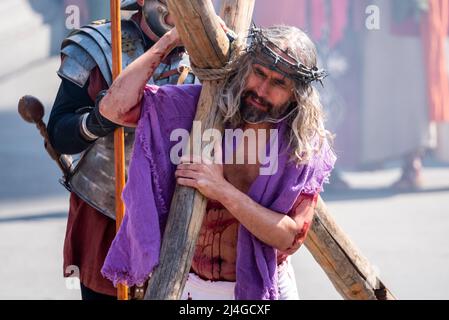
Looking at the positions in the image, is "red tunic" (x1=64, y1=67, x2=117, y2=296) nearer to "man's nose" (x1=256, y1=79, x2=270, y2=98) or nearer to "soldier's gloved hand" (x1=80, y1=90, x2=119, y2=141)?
"soldier's gloved hand" (x1=80, y1=90, x2=119, y2=141)

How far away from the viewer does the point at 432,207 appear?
1021 centimetres

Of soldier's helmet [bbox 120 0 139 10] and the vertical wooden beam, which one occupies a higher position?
soldier's helmet [bbox 120 0 139 10]

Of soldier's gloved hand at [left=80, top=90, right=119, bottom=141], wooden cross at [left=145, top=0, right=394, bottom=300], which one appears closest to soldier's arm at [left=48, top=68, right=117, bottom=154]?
soldier's gloved hand at [left=80, top=90, right=119, bottom=141]

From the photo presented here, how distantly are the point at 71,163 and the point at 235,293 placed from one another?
1118 mm

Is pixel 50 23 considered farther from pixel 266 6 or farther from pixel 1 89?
pixel 266 6

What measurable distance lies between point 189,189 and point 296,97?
1.42 feet

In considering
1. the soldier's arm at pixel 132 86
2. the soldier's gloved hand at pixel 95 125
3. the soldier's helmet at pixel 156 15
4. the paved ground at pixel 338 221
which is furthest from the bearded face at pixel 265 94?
the paved ground at pixel 338 221

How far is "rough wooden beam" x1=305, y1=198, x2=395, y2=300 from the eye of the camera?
4469mm

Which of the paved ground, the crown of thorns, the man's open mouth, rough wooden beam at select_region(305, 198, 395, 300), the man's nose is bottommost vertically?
the paved ground

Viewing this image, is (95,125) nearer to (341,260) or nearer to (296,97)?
(296,97)

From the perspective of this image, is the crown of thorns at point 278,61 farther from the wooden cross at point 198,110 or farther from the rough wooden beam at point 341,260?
the rough wooden beam at point 341,260

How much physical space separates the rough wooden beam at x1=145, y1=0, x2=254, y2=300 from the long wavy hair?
0.06m

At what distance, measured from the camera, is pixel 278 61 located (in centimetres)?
367

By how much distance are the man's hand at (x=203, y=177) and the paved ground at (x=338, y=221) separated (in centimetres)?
355
